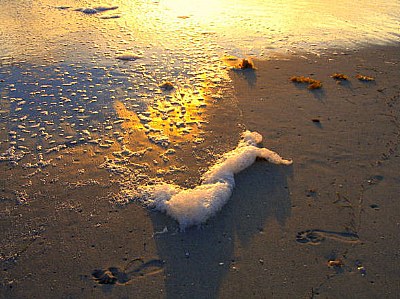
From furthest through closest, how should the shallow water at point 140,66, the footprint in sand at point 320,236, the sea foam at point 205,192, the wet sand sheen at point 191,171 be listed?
the shallow water at point 140,66, the sea foam at point 205,192, the footprint in sand at point 320,236, the wet sand sheen at point 191,171

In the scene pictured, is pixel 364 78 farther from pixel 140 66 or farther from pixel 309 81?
pixel 140 66

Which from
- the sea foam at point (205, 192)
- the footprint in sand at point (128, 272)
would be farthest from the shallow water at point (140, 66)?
the footprint in sand at point (128, 272)

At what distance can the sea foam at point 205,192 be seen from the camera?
402cm

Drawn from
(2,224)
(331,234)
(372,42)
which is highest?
(372,42)

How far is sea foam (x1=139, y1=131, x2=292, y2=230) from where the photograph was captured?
13.2ft

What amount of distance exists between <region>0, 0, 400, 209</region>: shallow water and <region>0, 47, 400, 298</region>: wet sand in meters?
0.52

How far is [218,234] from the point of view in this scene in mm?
3801

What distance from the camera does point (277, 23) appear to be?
11.6 m

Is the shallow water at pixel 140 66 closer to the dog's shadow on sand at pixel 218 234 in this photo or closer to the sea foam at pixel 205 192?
the sea foam at pixel 205 192

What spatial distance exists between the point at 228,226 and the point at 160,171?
1.29 metres

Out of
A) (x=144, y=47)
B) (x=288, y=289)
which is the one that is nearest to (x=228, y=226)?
(x=288, y=289)

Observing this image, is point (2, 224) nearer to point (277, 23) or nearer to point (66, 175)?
point (66, 175)

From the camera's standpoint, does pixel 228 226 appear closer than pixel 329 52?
Yes

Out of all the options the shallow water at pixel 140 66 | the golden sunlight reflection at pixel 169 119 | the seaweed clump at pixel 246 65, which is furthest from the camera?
the seaweed clump at pixel 246 65
